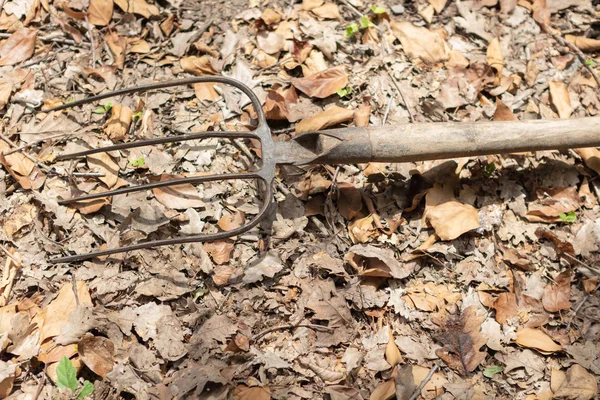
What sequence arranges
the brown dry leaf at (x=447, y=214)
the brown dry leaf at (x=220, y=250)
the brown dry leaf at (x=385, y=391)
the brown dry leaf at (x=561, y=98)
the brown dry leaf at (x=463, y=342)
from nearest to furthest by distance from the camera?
the brown dry leaf at (x=385, y=391) < the brown dry leaf at (x=463, y=342) < the brown dry leaf at (x=220, y=250) < the brown dry leaf at (x=447, y=214) < the brown dry leaf at (x=561, y=98)

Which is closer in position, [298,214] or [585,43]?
[298,214]

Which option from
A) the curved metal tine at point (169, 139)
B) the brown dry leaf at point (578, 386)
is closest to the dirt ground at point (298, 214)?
the brown dry leaf at point (578, 386)

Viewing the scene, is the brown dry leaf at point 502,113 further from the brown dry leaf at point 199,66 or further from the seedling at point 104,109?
the seedling at point 104,109

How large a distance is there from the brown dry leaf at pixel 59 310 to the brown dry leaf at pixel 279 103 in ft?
4.22

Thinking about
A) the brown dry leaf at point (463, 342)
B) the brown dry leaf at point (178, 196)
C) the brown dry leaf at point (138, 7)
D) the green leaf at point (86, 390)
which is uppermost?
the brown dry leaf at point (138, 7)

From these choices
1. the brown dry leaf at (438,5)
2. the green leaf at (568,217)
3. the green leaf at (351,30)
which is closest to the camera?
the green leaf at (568,217)

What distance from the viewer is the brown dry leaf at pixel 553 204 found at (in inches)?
108

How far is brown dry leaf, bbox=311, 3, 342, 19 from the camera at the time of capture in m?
3.18

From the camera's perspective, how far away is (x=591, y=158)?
2.88 meters

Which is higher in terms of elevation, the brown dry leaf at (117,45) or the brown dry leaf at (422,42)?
the brown dry leaf at (117,45)

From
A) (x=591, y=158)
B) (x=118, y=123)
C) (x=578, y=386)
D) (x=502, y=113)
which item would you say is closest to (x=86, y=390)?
(x=118, y=123)

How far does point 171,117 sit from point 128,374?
136cm

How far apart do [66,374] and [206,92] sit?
5.27 ft

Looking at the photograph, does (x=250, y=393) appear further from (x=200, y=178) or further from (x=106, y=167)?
(x=106, y=167)
